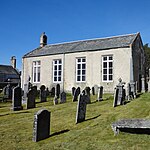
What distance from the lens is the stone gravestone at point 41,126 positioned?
812 cm

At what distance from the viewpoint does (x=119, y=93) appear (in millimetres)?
14992

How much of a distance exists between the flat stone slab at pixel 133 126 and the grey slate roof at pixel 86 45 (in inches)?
727

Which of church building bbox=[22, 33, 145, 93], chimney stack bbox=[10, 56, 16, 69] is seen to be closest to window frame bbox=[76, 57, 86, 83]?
church building bbox=[22, 33, 145, 93]

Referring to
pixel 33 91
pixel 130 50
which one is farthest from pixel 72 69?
pixel 33 91

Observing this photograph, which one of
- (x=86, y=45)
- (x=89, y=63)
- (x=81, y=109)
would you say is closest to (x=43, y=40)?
(x=86, y=45)

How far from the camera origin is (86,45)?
2998 centimetres

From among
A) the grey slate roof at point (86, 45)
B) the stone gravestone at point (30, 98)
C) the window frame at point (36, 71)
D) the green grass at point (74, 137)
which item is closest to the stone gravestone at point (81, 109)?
the green grass at point (74, 137)

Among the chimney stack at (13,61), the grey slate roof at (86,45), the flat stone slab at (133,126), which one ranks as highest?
the chimney stack at (13,61)

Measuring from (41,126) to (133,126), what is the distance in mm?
3312

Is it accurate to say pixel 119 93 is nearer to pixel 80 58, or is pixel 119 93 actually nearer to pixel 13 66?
pixel 80 58

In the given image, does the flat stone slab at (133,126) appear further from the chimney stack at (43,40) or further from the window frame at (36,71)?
the chimney stack at (43,40)

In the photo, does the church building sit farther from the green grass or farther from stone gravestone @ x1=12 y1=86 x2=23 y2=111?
the green grass

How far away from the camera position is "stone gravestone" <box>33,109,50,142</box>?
→ 812cm

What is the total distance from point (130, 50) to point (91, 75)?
18.5 feet
